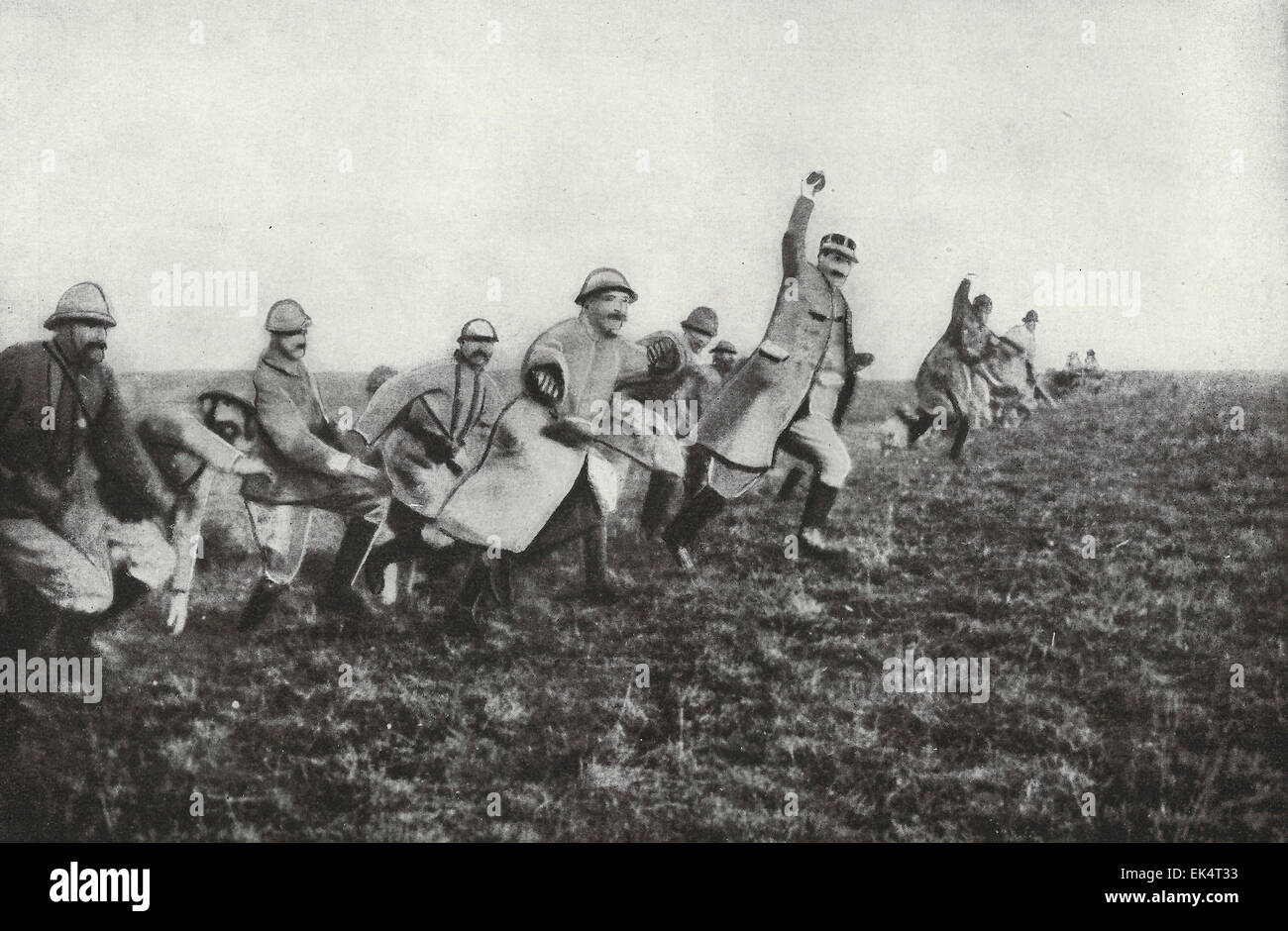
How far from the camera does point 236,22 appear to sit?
23.0ft

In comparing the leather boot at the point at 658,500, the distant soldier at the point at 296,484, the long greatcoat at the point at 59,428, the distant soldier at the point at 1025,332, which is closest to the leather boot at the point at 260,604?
the distant soldier at the point at 296,484

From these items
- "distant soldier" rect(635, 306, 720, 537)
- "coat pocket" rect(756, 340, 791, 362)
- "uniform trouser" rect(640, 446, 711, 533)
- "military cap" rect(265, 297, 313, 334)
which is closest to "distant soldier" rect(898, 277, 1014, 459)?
"coat pocket" rect(756, 340, 791, 362)

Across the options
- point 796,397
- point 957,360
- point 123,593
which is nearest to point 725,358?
point 796,397

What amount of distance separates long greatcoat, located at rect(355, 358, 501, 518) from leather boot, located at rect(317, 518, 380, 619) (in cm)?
34

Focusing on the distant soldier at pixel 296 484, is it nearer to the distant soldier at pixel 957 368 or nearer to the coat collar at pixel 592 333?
the coat collar at pixel 592 333

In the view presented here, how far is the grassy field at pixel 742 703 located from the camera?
6.50 metres

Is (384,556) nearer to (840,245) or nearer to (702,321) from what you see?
(702,321)

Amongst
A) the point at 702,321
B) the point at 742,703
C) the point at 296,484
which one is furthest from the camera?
the point at 702,321

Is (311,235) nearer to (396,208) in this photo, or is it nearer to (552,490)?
(396,208)

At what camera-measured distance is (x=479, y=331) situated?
6.78 m

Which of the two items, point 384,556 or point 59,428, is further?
point 384,556

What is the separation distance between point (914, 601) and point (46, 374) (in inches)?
237

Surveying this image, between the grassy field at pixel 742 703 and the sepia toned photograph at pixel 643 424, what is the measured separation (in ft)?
0.10

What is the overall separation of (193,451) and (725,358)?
144 inches
